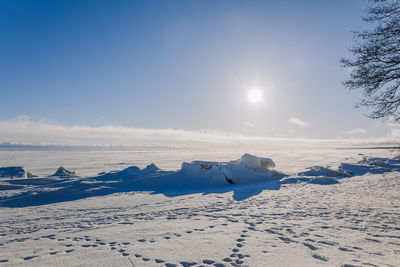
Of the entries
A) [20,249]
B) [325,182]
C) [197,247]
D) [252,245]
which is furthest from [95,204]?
[325,182]

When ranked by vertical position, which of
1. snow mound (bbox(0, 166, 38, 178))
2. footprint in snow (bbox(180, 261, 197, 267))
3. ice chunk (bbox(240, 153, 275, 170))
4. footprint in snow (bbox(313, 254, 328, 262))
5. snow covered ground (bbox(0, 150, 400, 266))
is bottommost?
snow mound (bbox(0, 166, 38, 178))

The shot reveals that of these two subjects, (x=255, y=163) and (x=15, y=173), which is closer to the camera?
(x=255, y=163)

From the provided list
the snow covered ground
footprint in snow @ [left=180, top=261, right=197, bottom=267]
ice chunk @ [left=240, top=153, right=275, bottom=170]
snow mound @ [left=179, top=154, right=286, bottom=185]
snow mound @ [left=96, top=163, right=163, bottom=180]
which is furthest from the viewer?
ice chunk @ [left=240, top=153, right=275, bottom=170]

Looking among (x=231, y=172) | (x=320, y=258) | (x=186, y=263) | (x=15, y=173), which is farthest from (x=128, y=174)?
A: (x=320, y=258)

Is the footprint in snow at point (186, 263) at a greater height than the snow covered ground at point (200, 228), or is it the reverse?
the footprint in snow at point (186, 263)

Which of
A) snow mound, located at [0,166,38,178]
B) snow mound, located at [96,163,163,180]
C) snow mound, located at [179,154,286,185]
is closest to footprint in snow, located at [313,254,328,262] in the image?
snow mound, located at [179,154,286,185]

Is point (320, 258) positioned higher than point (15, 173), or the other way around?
point (320, 258)

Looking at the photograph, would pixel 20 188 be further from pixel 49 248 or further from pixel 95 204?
pixel 49 248

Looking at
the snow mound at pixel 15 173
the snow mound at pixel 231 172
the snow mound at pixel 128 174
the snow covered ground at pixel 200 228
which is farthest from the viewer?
the snow mound at pixel 15 173

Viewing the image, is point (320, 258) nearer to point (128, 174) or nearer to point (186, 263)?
point (186, 263)

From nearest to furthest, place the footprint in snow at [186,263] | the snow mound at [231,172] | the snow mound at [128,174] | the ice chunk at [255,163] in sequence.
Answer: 1. the footprint in snow at [186,263]
2. the snow mound at [231,172]
3. the snow mound at [128,174]
4. the ice chunk at [255,163]

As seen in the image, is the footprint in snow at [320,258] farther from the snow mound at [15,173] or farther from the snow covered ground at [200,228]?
the snow mound at [15,173]

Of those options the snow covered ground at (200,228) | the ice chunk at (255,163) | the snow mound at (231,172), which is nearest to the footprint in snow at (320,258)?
the snow covered ground at (200,228)

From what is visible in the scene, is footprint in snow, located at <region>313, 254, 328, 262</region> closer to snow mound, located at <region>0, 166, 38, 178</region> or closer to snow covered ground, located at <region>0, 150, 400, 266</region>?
snow covered ground, located at <region>0, 150, 400, 266</region>
